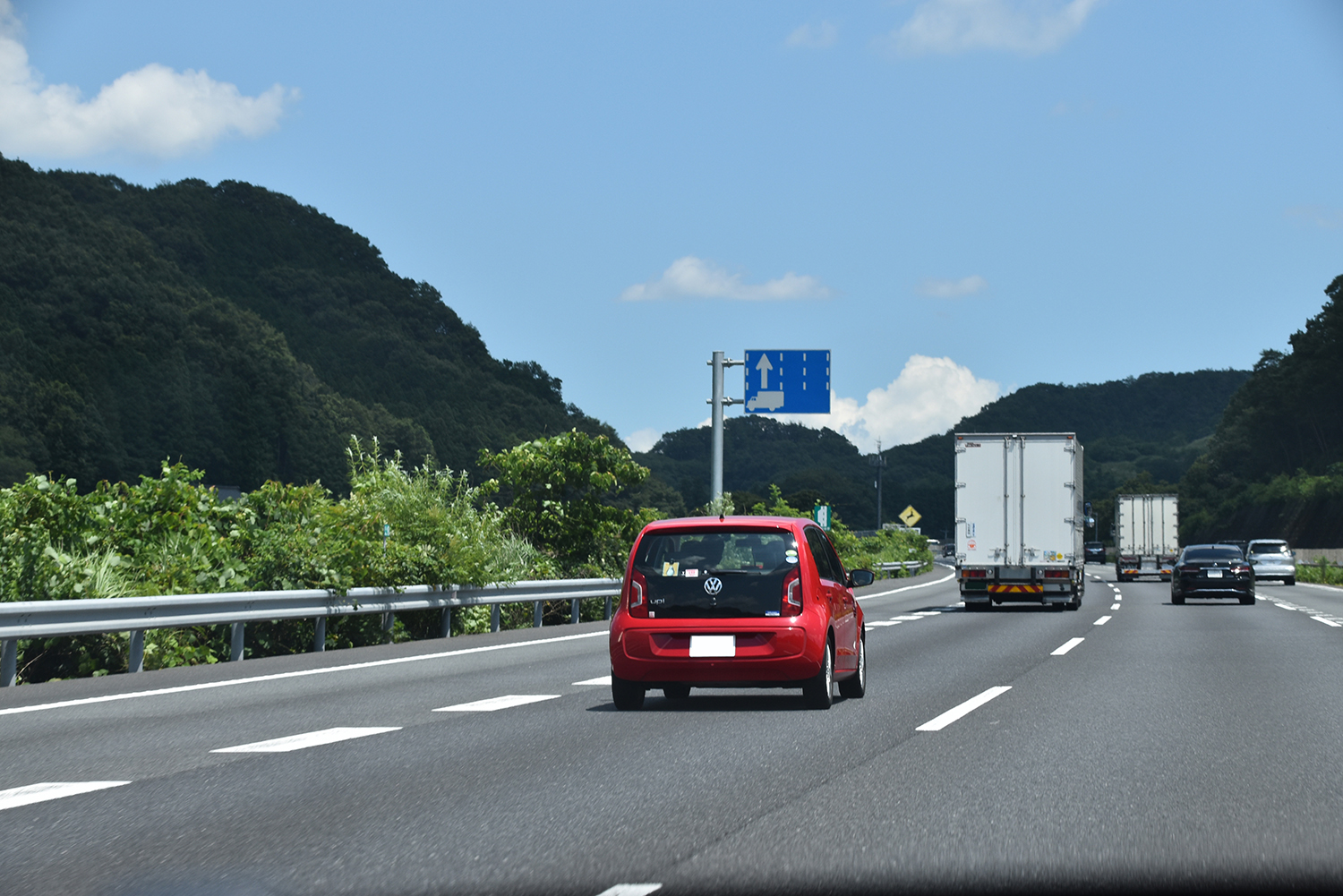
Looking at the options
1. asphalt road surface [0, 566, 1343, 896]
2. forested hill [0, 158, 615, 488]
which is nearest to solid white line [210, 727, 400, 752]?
asphalt road surface [0, 566, 1343, 896]

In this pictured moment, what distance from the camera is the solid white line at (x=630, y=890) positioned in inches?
200

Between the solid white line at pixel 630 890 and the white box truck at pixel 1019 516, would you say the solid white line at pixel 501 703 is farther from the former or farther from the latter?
the white box truck at pixel 1019 516

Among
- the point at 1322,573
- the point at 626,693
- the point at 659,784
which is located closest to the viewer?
the point at 659,784

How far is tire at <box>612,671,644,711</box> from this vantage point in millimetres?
11062

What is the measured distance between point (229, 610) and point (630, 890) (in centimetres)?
1058

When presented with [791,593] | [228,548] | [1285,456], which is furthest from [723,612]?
[1285,456]

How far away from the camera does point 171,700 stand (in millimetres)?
11641

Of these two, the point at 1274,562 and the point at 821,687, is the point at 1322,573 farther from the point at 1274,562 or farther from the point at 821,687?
the point at 821,687

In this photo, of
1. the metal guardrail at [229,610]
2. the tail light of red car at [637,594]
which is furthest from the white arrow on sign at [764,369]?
the tail light of red car at [637,594]

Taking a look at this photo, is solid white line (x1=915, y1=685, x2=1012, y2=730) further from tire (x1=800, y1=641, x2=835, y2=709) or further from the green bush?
the green bush

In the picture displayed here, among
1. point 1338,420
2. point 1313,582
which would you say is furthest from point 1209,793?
point 1338,420

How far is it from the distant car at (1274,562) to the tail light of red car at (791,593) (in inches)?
1699

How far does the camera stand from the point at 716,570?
11.0m

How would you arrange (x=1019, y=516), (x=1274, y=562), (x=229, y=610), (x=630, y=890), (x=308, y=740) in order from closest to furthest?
(x=630, y=890) < (x=308, y=740) < (x=229, y=610) < (x=1019, y=516) < (x=1274, y=562)
